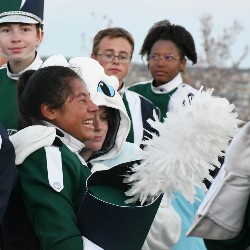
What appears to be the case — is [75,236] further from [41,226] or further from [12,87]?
[12,87]

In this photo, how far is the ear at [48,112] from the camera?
374 centimetres

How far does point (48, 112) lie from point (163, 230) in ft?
2.09

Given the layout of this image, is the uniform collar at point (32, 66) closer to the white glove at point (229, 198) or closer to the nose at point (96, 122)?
the nose at point (96, 122)

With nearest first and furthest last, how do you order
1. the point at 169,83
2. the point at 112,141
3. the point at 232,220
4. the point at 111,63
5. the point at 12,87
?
the point at 232,220
the point at 112,141
the point at 12,87
the point at 111,63
the point at 169,83

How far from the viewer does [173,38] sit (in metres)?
6.59

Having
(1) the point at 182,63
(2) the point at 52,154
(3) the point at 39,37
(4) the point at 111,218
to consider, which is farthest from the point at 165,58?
(4) the point at 111,218

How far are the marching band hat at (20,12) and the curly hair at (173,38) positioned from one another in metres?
1.29

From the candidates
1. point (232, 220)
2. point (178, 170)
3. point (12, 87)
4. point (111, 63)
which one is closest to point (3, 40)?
point (12, 87)

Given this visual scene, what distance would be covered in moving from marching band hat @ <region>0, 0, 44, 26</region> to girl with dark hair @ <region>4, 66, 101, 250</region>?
1.51 meters

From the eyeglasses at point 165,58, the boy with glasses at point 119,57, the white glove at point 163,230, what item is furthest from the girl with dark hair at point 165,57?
the white glove at point 163,230

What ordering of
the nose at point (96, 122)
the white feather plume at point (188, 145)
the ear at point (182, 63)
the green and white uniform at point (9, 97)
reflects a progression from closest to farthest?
the white feather plume at point (188, 145) → the nose at point (96, 122) → the green and white uniform at point (9, 97) → the ear at point (182, 63)

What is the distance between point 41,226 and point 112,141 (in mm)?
761

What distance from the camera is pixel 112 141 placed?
13.5 ft

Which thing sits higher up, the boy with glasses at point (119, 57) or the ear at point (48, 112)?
Answer: the ear at point (48, 112)
